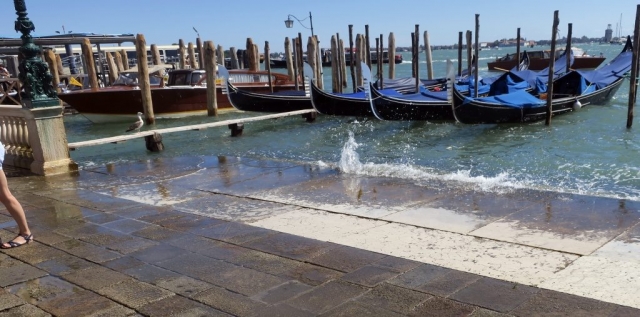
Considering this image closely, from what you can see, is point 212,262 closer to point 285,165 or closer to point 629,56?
point 285,165

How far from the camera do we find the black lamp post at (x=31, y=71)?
656cm

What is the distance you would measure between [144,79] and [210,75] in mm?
2370

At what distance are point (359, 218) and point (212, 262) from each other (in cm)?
153

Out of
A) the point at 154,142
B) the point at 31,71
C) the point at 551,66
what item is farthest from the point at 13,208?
the point at 551,66

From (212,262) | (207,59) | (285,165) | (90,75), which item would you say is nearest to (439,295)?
(212,262)

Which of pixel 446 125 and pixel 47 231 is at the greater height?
pixel 47 231

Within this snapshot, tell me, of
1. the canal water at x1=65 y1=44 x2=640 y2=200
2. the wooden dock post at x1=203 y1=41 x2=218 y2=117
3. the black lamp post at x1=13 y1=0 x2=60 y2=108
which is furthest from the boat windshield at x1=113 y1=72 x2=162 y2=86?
the black lamp post at x1=13 y1=0 x2=60 y2=108

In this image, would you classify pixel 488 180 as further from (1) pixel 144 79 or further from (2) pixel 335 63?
(2) pixel 335 63

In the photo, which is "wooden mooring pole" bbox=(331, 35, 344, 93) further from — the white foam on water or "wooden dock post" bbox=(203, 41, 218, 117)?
the white foam on water

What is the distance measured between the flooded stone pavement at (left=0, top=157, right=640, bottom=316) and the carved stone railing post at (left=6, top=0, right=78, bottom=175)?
1.15 meters

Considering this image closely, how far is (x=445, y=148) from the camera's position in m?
12.4

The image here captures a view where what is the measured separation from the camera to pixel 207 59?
1939 cm

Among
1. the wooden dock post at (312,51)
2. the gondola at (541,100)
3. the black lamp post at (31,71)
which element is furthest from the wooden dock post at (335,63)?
the black lamp post at (31,71)

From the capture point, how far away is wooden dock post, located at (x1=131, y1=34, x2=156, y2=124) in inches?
711
